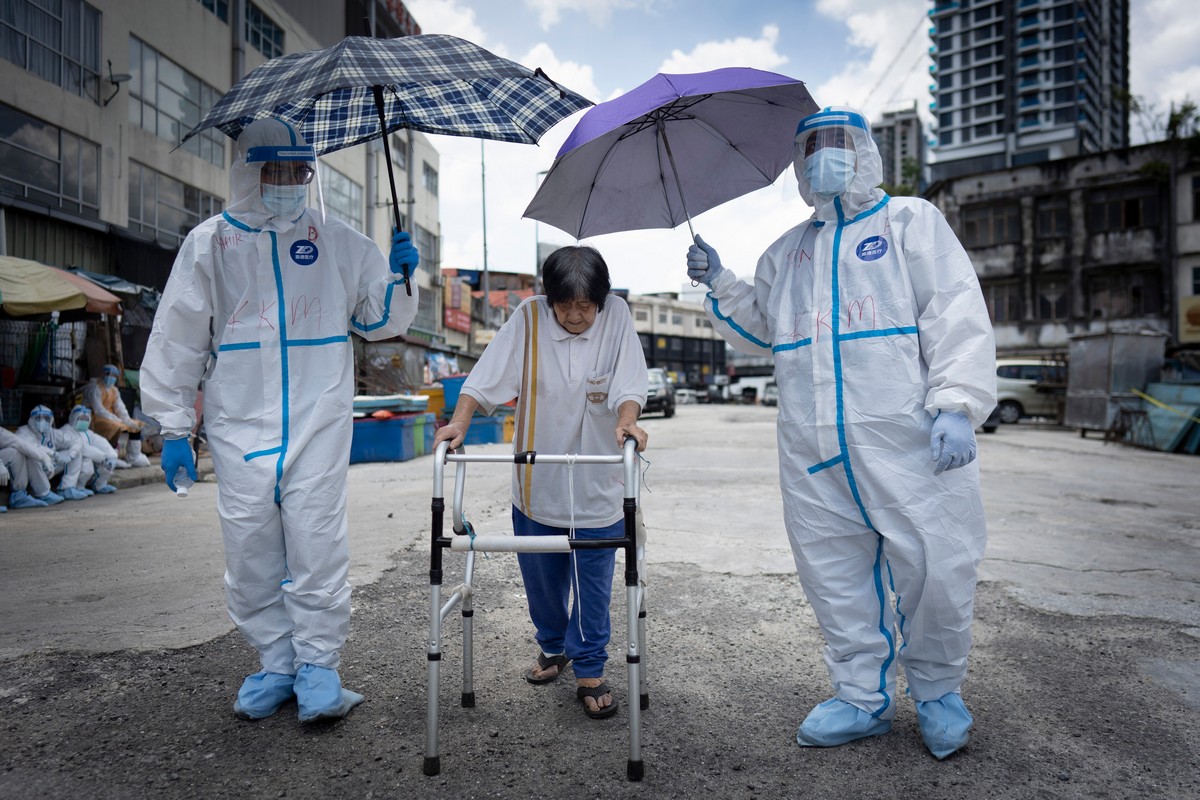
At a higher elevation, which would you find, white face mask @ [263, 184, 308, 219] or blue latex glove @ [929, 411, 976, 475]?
white face mask @ [263, 184, 308, 219]

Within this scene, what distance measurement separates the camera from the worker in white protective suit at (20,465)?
8023 mm

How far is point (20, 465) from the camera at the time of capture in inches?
320

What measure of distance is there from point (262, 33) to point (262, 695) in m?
19.7

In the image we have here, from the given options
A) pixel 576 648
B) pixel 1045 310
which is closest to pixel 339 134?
pixel 576 648

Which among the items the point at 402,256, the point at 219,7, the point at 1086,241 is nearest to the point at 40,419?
the point at 402,256

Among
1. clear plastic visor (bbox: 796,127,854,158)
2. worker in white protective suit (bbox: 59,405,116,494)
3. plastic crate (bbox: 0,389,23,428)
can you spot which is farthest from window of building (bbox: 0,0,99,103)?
clear plastic visor (bbox: 796,127,854,158)

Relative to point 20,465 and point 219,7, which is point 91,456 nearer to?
point 20,465

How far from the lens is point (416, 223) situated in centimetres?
2997

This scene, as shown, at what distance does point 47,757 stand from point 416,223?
95.2 feet

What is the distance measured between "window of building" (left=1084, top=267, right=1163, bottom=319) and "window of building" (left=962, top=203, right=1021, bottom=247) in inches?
137

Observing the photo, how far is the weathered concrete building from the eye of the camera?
29.4 meters

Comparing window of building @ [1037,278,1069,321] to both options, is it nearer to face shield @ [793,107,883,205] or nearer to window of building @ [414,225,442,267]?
window of building @ [414,225,442,267]

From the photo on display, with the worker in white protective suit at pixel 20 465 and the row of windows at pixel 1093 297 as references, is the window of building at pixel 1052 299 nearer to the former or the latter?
the row of windows at pixel 1093 297

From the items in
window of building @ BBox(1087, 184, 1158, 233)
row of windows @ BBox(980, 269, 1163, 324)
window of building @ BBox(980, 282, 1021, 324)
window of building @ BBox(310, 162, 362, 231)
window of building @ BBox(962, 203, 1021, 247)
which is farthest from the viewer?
window of building @ BBox(980, 282, 1021, 324)
